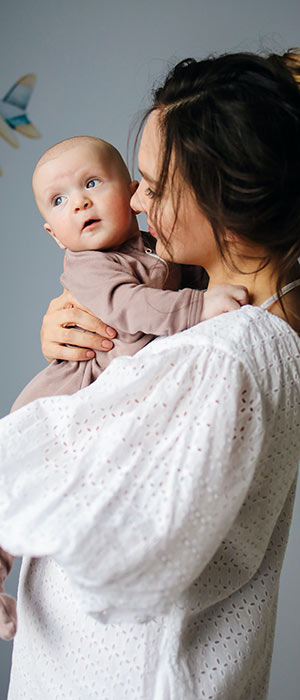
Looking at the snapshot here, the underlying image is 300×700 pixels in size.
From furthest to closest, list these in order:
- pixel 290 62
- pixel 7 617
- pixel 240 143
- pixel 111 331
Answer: pixel 111 331, pixel 7 617, pixel 290 62, pixel 240 143

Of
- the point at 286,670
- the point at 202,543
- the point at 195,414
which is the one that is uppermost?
the point at 195,414

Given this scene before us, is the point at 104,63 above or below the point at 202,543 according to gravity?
above

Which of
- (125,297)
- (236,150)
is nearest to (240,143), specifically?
(236,150)

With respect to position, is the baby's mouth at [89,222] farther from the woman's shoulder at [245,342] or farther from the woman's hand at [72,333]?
the woman's shoulder at [245,342]

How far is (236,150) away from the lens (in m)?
0.88

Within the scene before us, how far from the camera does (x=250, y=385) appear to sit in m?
0.83

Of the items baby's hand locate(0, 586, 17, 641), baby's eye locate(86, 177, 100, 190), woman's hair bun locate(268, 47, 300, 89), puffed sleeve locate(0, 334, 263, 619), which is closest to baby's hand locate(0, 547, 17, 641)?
baby's hand locate(0, 586, 17, 641)

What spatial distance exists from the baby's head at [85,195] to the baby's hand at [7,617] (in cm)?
59

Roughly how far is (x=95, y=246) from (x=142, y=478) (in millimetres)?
580

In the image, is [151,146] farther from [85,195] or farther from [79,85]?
[79,85]

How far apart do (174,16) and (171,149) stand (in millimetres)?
1597

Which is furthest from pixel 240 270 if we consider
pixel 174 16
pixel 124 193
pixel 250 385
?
pixel 174 16

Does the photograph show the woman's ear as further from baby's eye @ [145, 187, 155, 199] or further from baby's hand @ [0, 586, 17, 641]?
baby's hand @ [0, 586, 17, 641]

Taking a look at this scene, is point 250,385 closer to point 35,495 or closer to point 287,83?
point 35,495
